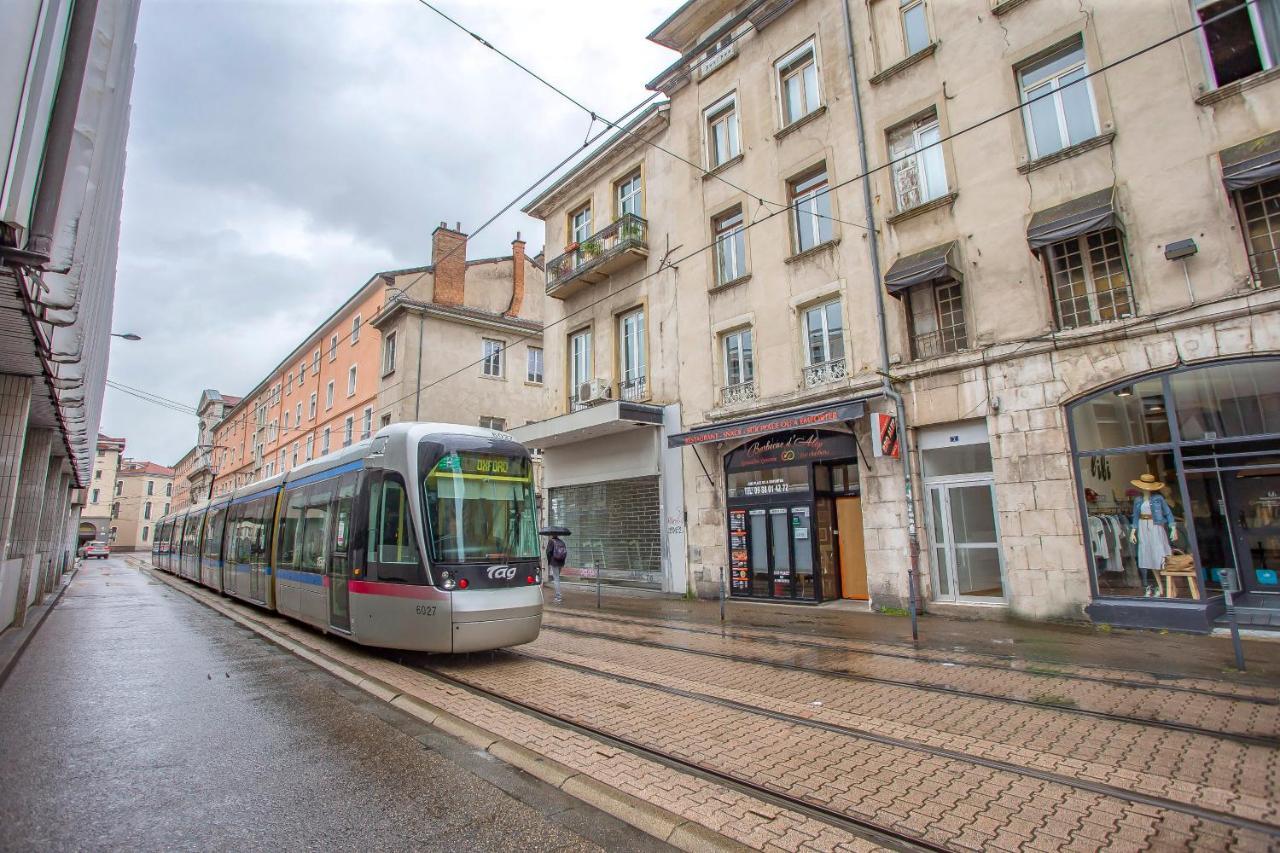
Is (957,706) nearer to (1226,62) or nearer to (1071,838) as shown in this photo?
(1071,838)

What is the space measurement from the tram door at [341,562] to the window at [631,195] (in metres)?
12.6

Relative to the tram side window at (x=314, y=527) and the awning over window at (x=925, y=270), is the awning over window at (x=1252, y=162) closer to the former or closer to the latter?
the awning over window at (x=925, y=270)

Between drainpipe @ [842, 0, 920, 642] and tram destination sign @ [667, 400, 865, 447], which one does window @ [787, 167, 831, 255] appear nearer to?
drainpipe @ [842, 0, 920, 642]

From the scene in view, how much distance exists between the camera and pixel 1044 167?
10711 millimetres

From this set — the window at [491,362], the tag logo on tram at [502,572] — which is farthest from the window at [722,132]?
the window at [491,362]

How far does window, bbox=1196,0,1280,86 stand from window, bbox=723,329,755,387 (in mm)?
9045

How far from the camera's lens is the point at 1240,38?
9156mm

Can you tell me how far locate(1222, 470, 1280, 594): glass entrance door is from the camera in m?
8.91

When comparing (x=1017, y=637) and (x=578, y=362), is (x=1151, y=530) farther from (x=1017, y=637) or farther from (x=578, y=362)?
(x=578, y=362)

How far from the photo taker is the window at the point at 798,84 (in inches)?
577

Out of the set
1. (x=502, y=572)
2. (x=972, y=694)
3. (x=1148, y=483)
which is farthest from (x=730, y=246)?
(x=972, y=694)

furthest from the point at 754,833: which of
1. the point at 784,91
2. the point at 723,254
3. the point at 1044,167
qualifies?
the point at 784,91

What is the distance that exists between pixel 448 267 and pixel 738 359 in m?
18.1

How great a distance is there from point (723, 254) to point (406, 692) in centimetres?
1311
